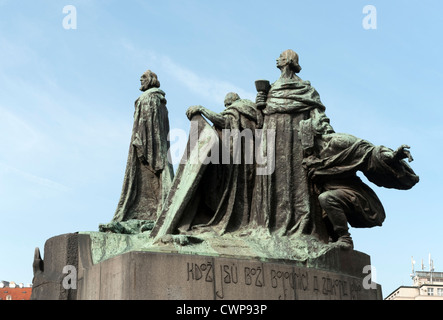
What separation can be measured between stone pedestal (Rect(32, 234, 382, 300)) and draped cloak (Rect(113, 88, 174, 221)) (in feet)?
6.54

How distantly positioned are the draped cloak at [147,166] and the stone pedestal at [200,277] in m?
1.99

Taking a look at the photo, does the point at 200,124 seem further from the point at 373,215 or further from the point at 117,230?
the point at 373,215

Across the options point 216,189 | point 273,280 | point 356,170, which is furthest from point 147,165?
point 273,280

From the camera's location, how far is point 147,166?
16.8 m

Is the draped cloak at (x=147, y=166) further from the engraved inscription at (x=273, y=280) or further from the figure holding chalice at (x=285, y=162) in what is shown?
the engraved inscription at (x=273, y=280)

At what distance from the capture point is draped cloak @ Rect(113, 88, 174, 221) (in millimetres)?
16406

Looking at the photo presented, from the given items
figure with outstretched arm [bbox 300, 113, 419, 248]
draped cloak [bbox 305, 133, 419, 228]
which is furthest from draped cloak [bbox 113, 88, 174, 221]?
draped cloak [bbox 305, 133, 419, 228]

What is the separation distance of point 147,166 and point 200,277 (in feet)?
13.5

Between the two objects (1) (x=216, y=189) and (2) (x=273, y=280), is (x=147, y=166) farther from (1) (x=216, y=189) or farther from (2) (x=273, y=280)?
(2) (x=273, y=280)

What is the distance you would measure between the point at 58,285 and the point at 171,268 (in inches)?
88.3

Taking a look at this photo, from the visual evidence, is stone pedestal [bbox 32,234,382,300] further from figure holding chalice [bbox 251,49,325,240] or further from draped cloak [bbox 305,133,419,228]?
figure holding chalice [bbox 251,49,325,240]
